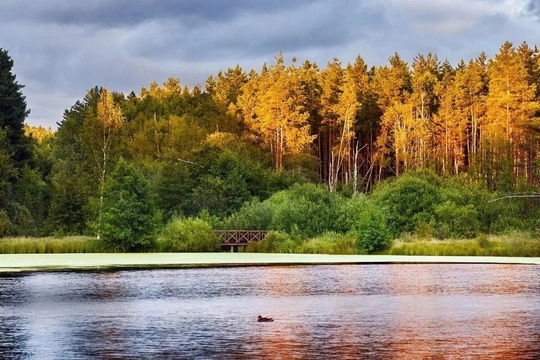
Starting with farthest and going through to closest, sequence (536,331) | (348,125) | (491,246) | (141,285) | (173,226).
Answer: (348,125) < (173,226) < (491,246) < (141,285) < (536,331)

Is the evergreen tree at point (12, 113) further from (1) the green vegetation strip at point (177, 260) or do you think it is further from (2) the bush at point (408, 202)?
(2) the bush at point (408, 202)

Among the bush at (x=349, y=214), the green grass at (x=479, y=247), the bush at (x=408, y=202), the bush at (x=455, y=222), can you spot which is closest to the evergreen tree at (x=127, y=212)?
the bush at (x=349, y=214)

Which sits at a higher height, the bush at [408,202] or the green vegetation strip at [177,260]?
the bush at [408,202]

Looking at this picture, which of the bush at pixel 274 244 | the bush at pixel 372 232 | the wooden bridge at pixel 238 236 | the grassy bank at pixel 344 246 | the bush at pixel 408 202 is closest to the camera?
the grassy bank at pixel 344 246

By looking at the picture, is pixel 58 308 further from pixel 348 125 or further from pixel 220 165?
pixel 348 125

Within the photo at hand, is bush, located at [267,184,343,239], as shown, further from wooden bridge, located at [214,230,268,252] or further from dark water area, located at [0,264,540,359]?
dark water area, located at [0,264,540,359]

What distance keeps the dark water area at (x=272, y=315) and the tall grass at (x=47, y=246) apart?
2045cm

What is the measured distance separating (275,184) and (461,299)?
52.0m

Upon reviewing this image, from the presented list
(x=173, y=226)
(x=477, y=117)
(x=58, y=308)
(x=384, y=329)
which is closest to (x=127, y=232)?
(x=173, y=226)

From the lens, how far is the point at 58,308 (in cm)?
2789

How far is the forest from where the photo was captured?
65125mm

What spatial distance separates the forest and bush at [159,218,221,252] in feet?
0.81

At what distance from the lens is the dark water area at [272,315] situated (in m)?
19.5

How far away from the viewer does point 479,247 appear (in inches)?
2309
